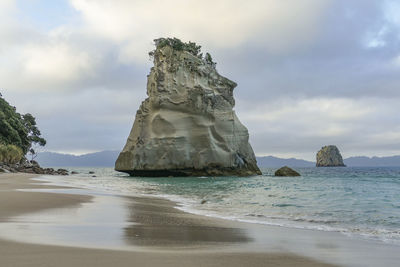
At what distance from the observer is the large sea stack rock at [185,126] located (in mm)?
46031

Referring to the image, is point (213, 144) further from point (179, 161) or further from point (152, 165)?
point (152, 165)

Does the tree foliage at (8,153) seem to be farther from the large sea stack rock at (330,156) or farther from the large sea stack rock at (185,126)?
the large sea stack rock at (330,156)

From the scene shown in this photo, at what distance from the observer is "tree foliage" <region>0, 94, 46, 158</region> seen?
56.5 meters

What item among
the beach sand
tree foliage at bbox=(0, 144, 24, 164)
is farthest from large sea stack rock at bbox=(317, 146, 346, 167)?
the beach sand

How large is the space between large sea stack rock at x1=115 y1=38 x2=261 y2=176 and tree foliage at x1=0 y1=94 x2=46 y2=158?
2083 cm

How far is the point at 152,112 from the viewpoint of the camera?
49344 millimetres

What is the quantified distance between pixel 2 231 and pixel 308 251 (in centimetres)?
460

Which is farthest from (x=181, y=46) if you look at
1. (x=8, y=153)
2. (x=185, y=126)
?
(x=8, y=153)

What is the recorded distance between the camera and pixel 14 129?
197ft

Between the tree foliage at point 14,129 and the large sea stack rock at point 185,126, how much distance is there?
2083cm

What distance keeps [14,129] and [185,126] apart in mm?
31972

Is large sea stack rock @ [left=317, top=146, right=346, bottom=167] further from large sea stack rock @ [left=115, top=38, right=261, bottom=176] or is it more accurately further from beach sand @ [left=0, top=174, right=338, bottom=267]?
beach sand @ [left=0, top=174, right=338, bottom=267]

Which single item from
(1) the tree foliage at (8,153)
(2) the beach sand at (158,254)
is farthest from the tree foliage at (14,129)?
(2) the beach sand at (158,254)

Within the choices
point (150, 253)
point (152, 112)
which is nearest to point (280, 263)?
point (150, 253)
